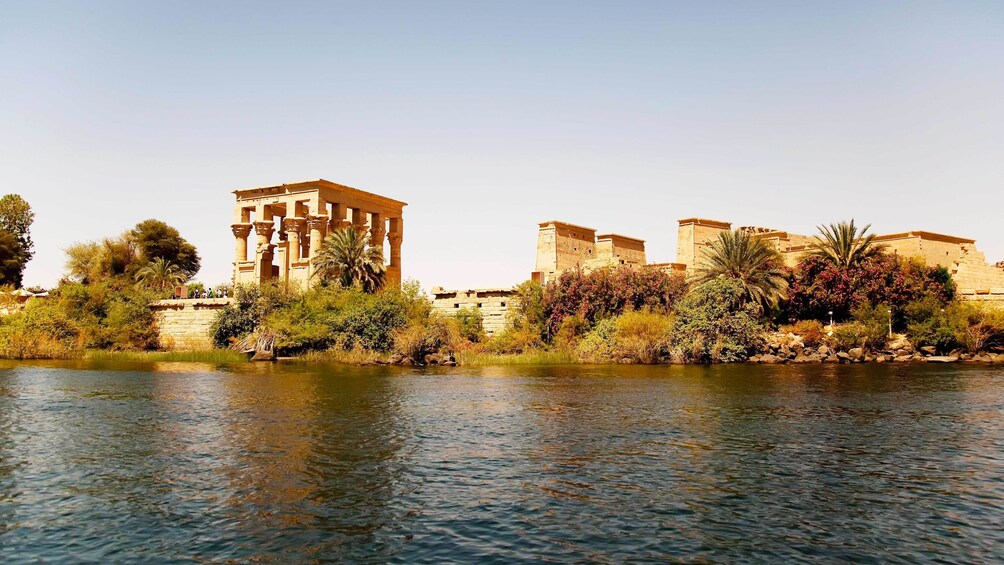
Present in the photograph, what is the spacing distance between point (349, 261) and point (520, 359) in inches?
467

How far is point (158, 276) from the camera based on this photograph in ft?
194

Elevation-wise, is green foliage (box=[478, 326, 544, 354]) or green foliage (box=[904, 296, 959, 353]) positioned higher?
green foliage (box=[904, 296, 959, 353])

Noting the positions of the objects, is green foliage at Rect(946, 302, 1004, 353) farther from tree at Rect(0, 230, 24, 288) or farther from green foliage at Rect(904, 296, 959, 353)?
tree at Rect(0, 230, 24, 288)

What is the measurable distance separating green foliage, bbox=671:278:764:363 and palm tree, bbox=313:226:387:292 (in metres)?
17.0

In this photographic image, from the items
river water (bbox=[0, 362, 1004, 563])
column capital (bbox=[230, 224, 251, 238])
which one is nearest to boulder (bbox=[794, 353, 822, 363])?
river water (bbox=[0, 362, 1004, 563])

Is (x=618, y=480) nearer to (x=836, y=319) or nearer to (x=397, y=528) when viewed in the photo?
(x=397, y=528)

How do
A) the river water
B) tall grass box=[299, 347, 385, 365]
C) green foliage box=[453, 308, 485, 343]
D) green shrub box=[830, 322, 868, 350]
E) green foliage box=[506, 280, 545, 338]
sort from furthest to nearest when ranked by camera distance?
green foliage box=[453, 308, 485, 343]
green foliage box=[506, 280, 545, 338]
tall grass box=[299, 347, 385, 365]
green shrub box=[830, 322, 868, 350]
the river water

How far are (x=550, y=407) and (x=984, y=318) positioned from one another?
27188mm

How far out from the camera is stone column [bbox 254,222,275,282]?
4791 centimetres

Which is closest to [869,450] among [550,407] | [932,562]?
[932,562]

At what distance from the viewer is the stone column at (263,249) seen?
47906 mm

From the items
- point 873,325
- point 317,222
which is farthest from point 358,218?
point 873,325

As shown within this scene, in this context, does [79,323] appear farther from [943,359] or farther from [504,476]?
[943,359]

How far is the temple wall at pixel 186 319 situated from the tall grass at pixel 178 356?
11.9 feet
